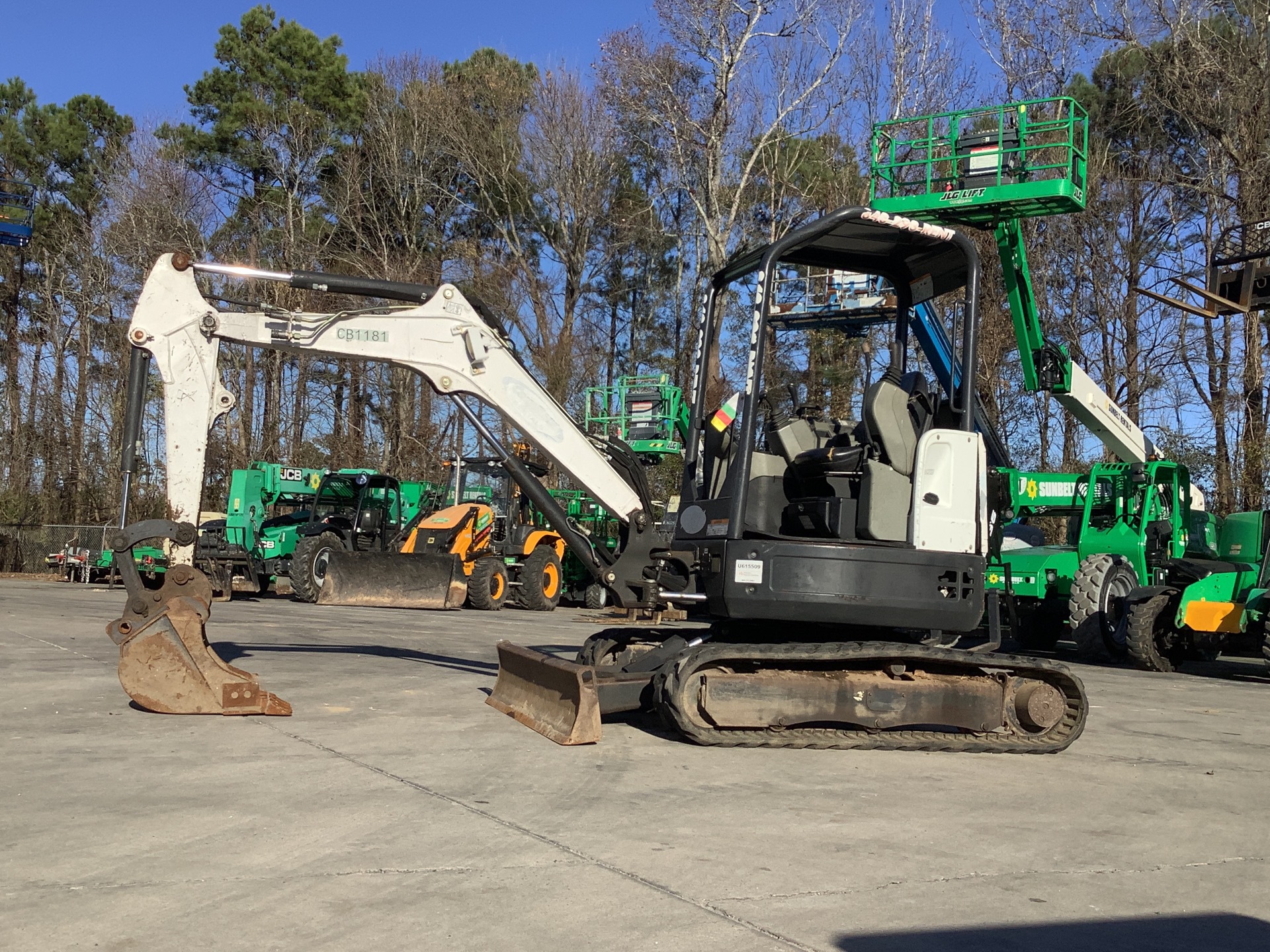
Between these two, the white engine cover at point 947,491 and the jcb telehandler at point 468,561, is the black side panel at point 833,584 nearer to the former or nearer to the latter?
the white engine cover at point 947,491

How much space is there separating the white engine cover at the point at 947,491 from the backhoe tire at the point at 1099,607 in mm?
7728

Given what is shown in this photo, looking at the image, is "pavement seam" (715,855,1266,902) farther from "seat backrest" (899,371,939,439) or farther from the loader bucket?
"seat backrest" (899,371,939,439)

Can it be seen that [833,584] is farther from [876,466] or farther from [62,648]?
[62,648]

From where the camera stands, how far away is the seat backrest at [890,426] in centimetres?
725

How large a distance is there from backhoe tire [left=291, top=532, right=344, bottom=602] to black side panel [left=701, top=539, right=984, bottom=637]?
14804 millimetres

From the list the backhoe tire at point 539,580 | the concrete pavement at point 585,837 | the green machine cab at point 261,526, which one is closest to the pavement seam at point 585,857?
the concrete pavement at point 585,837

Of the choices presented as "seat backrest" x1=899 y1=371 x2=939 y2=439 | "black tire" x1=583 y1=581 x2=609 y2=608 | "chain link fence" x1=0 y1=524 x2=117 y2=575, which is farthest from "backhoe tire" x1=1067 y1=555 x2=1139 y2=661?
"chain link fence" x1=0 y1=524 x2=117 y2=575

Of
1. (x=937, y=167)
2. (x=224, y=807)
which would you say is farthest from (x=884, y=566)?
(x=937, y=167)

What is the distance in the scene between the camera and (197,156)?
3778cm

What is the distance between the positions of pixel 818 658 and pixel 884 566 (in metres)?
0.66

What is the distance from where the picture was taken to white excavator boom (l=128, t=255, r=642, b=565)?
873cm

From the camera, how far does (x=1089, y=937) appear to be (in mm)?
3959

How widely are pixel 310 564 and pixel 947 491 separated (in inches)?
628

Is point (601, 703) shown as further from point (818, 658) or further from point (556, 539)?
point (556, 539)
